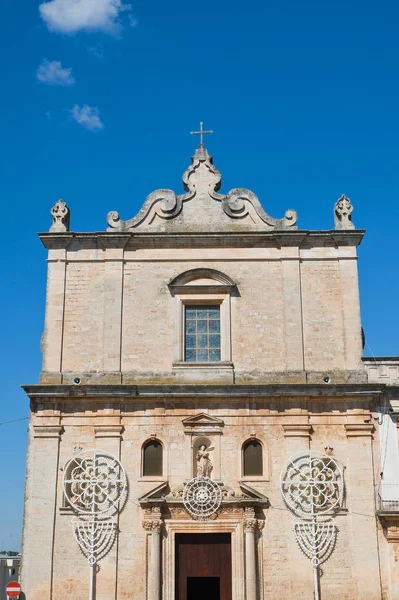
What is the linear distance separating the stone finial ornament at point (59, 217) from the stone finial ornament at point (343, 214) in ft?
25.1

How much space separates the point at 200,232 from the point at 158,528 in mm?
7988

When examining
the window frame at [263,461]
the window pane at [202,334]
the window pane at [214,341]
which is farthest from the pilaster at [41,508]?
the window frame at [263,461]

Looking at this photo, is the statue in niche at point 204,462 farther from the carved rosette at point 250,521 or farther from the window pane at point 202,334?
the window pane at point 202,334

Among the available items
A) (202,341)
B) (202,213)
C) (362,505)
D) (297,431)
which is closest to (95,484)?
(202,341)

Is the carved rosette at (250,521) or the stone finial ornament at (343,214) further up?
the stone finial ornament at (343,214)

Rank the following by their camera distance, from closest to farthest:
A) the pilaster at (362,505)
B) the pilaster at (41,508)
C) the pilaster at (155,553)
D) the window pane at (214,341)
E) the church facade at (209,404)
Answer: the pilaster at (155,553) < the pilaster at (362,505) < the pilaster at (41,508) < the church facade at (209,404) < the window pane at (214,341)

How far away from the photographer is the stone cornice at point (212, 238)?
21875mm

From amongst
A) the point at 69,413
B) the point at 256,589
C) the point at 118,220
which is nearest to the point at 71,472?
the point at 69,413

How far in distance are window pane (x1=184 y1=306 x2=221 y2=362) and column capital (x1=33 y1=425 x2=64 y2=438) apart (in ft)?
12.5

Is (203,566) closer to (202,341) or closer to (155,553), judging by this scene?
(155,553)

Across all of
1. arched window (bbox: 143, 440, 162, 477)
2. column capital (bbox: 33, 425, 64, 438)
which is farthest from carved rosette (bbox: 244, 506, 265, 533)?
column capital (bbox: 33, 425, 64, 438)

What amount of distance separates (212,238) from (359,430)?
6.53 meters

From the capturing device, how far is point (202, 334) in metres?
21.4

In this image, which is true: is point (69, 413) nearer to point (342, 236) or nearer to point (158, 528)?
point (158, 528)
